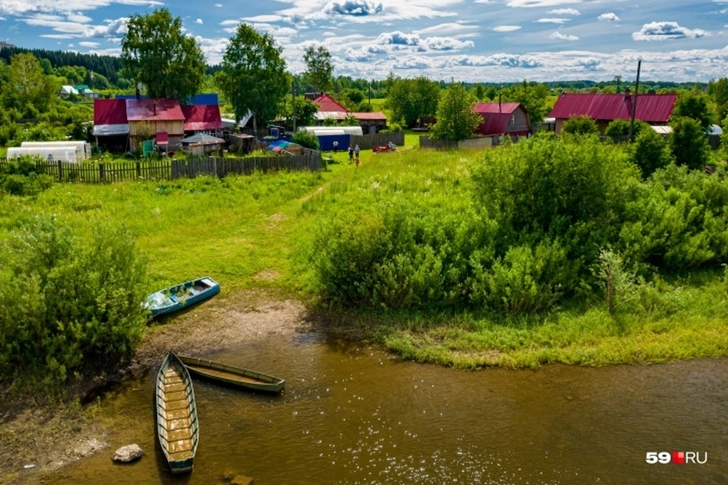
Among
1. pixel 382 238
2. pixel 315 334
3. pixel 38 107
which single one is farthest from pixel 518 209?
pixel 38 107

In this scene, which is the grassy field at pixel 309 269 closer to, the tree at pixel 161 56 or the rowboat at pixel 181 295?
the rowboat at pixel 181 295

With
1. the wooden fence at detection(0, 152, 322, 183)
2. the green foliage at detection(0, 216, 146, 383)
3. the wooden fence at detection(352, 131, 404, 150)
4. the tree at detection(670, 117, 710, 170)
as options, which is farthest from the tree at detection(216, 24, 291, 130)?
the green foliage at detection(0, 216, 146, 383)

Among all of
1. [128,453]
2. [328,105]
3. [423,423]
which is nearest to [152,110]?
[328,105]

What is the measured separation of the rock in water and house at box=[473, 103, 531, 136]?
53.2 metres

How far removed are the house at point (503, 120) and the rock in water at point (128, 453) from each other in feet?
175

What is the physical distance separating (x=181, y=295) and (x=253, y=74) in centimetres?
4073

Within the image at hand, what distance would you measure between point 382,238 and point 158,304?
8.08 m

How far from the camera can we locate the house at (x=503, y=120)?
6031 cm

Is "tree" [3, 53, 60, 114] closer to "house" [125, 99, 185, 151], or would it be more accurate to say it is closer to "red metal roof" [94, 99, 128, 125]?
"red metal roof" [94, 99, 128, 125]

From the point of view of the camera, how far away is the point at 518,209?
23.0 meters

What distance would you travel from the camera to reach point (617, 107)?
60.8 metres

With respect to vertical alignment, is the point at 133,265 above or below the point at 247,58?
below

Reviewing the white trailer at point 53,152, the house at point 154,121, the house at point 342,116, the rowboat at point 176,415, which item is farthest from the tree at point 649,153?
the white trailer at point 53,152

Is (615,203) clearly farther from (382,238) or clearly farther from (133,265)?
(133,265)
